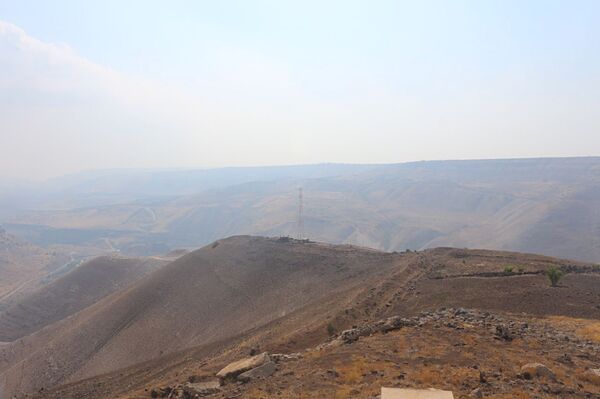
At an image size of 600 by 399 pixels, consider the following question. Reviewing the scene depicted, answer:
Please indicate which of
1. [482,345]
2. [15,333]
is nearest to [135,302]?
[15,333]

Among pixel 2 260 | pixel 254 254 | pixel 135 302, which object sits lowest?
pixel 2 260

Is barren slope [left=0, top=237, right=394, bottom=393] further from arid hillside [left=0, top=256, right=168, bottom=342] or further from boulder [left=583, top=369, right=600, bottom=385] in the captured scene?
boulder [left=583, top=369, right=600, bottom=385]

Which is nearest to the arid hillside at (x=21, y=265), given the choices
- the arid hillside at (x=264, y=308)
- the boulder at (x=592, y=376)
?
the arid hillside at (x=264, y=308)

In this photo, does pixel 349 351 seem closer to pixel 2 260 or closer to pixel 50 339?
pixel 50 339

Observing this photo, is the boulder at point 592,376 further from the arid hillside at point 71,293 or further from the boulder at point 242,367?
the arid hillside at point 71,293

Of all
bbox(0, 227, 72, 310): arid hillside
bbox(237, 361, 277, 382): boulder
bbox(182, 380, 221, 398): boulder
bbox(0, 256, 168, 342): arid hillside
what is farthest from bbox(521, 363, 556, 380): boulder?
bbox(0, 227, 72, 310): arid hillside

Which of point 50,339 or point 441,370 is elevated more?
point 441,370

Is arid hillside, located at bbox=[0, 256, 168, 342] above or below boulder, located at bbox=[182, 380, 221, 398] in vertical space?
below
